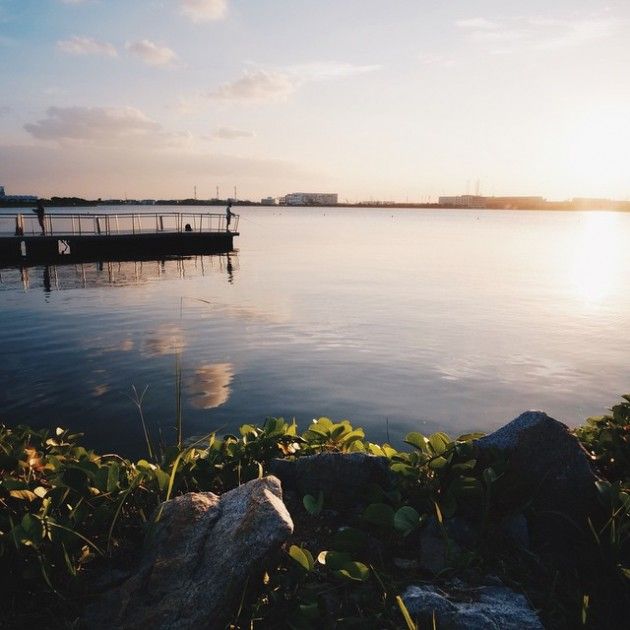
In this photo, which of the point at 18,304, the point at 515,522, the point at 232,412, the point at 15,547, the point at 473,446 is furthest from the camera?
the point at 18,304

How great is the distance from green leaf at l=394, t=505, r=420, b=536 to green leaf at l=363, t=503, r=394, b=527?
2.9 inches

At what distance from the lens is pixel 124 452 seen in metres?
9.64

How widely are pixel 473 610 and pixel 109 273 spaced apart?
126 ft

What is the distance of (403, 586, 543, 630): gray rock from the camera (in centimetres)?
261

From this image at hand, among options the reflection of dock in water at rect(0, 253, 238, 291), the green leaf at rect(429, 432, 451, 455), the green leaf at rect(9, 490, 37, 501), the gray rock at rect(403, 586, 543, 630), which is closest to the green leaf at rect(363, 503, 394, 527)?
the gray rock at rect(403, 586, 543, 630)

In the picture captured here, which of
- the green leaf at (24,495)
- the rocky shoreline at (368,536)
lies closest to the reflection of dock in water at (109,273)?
the green leaf at (24,495)

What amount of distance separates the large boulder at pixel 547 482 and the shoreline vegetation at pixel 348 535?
18 millimetres

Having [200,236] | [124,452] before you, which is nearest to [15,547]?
[124,452]

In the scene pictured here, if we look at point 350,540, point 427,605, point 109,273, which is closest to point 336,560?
point 350,540

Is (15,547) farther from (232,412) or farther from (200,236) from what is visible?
(200,236)

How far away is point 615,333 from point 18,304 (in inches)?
Answer: 1087

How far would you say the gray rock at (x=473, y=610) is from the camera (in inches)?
103

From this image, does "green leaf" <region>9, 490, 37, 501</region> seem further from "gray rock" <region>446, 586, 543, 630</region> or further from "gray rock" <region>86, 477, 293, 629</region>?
"gray rock" <region>446, 586, 543, 630</region>

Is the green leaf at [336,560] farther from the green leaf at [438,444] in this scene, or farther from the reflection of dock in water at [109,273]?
the reflection of dock in water at [109,273]
